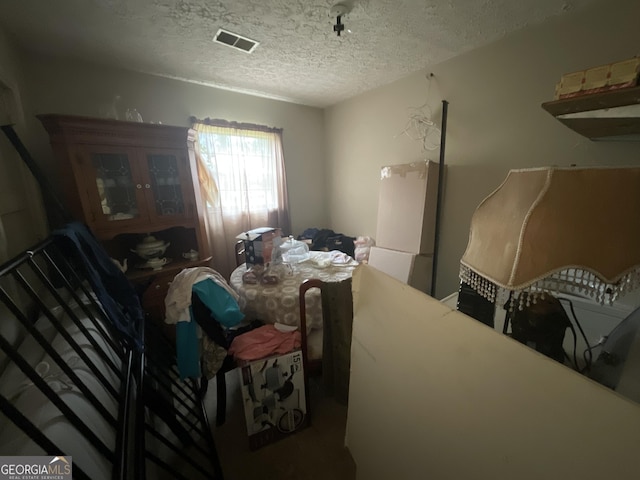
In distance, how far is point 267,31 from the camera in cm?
152

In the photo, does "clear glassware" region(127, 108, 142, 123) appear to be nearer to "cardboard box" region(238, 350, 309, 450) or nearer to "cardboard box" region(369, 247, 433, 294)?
"cardboard box" region(238, 350, 309, 450)

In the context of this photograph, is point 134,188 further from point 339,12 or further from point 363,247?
point 363,247

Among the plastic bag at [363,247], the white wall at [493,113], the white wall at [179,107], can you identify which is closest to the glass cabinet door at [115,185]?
the white wall at [179,107]

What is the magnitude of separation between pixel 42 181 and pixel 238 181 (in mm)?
1436

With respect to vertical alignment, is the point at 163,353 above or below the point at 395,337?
below

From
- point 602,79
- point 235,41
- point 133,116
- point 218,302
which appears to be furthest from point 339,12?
point 218,302

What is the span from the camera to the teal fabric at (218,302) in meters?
1.26

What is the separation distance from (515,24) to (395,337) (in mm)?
2096

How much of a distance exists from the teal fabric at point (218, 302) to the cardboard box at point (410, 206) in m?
1.57

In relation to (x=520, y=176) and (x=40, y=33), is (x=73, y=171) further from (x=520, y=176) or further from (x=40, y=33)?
(x=520, y=176)

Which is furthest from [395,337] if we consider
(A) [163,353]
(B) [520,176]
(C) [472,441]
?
(A) [163,353]

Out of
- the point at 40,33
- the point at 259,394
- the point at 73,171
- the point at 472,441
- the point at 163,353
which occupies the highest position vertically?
the point at 40,33

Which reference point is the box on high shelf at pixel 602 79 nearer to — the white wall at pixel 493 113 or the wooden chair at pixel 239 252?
the white wall at pixel 493 113

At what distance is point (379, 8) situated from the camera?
1339mm
